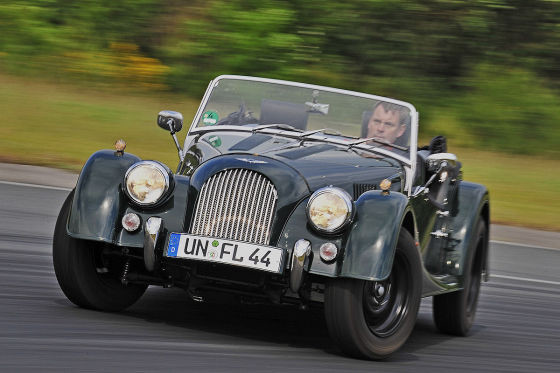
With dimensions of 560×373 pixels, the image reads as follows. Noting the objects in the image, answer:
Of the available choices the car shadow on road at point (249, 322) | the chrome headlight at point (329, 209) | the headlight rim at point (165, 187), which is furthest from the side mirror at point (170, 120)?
the chrome headlight at point (329, 209)

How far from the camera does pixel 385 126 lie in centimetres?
671

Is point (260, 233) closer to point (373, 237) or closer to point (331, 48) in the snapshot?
point (373, 237)

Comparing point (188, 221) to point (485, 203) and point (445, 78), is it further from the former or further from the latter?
point (445, 78)

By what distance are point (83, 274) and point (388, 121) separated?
241 centimetres

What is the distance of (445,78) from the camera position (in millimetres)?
19156

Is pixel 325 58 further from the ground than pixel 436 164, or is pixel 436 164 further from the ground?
pixel 325 58

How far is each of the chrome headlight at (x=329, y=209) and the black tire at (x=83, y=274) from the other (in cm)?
128

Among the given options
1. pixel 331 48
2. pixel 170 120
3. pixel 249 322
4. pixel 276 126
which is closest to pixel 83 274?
pixel 249 322

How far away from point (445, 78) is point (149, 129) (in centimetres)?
629

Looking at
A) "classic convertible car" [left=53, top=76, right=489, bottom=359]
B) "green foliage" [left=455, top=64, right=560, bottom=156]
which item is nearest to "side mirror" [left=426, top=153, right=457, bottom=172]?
"classic convertible car" [left=53, top=76, right=489, bottom=359]

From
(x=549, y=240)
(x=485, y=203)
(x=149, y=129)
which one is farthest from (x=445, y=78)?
(x=485, y=203)

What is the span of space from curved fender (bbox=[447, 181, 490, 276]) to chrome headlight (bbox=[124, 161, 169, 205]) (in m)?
2.26

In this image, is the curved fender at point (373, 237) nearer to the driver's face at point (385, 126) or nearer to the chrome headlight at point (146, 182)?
the chrome headlight at point (146, 182)

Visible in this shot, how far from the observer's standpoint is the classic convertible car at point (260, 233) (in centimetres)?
503
